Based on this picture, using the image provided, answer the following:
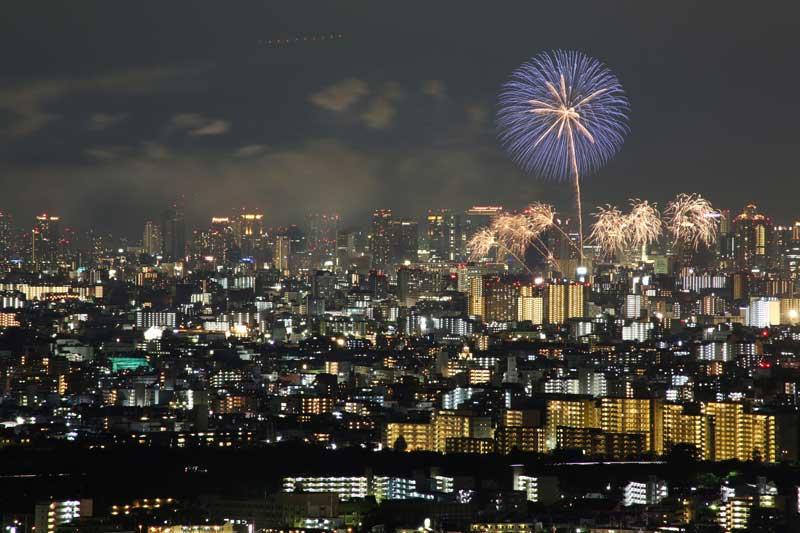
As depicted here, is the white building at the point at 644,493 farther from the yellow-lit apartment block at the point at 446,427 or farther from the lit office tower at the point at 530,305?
the lit office tower at the point at 530,305

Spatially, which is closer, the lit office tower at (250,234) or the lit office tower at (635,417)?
the lit office tower at (635,417)

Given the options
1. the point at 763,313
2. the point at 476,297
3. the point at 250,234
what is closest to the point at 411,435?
the point at 763,313

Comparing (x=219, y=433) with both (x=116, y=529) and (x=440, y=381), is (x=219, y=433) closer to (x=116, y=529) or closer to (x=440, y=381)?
(x=440, y=381)

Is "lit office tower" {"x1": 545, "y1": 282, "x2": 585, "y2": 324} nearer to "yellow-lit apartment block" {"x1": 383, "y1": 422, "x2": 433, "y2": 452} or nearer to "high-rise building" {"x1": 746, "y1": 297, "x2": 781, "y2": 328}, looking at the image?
"high-rise building" {"x1": 746, "y1": 297, "x2": 781, "y2": 328}

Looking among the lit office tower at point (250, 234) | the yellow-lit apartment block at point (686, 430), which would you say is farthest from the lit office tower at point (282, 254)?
the yellow-lit apartment block at point (686, 430)

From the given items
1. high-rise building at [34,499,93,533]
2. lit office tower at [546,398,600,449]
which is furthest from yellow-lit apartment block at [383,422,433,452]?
high-rise building at [34,499,93,533]

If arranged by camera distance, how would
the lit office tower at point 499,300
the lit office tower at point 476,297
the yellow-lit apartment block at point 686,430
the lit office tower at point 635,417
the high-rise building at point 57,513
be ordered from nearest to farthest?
1. the high-rise building at point 57,513
2. the yellow-lit apartment block at point 686,430
3. the lit office tower at point 635,417
4. the lit office tower at point 499,300
5. the lit office tower at point 476,297

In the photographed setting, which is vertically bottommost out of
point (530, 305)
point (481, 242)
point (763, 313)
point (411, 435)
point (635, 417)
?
point (411, 435)

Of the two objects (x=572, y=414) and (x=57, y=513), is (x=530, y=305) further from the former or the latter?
(x=57, y=513)
